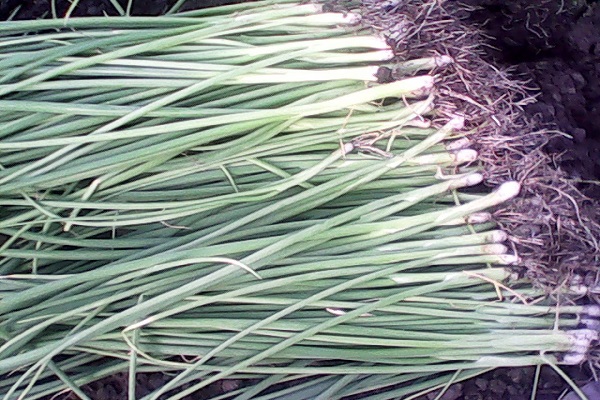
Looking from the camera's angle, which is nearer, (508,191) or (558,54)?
(508,191)

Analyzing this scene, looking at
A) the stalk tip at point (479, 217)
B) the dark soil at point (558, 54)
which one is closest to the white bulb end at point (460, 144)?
the stalk tip at point (479, 217)

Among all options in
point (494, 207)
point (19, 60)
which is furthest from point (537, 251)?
point (19, 60)

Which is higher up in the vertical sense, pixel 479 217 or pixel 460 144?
pixel 460 144

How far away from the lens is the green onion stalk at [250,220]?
1044 millimetres

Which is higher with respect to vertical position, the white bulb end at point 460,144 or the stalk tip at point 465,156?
the white bulb end at point 460,144

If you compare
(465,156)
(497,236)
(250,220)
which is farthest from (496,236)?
(250,220)

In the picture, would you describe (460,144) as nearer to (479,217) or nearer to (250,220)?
(479,217)

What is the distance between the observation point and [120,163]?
3.49ft

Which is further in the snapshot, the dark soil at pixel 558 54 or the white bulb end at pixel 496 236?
the dark soil at pixel 558 54

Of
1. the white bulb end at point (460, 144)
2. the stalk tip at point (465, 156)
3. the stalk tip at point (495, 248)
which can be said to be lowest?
the stalk tip at point (495, 248)

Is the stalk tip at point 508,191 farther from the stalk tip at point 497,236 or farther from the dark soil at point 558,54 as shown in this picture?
the dark soil at point 558,54

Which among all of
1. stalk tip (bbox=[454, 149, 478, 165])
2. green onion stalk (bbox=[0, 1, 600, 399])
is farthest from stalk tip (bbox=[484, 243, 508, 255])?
stalk tip (bbox=[454, 149, 478, 165])

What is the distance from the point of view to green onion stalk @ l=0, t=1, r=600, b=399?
1.04m

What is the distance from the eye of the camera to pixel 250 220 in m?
1.06
